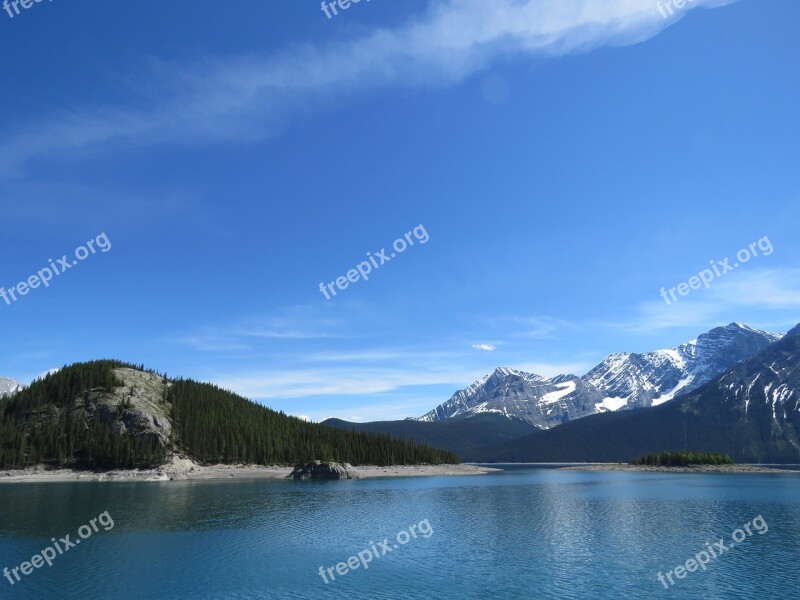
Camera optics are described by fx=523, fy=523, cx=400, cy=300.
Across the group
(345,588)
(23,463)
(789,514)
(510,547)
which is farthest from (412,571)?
(23,463)

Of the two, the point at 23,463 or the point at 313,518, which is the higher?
the point at 23,463

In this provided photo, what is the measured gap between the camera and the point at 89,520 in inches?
3091

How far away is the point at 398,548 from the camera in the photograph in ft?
207

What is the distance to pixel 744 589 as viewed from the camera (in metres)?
45.9

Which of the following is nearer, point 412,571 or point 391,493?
point 412,571

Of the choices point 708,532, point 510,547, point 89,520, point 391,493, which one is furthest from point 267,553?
point 391,493

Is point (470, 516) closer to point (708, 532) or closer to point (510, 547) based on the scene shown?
point (510, 547)

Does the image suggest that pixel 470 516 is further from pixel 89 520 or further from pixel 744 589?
pixel 89 520

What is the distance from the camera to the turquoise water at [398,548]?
150ft

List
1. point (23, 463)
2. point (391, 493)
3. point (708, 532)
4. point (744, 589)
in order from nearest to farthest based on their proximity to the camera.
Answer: point (744, 589) → point (708, 532) → point (391, 493) → point (23, 463)

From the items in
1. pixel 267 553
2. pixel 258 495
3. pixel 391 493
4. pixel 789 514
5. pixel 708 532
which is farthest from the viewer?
pixel 391 493

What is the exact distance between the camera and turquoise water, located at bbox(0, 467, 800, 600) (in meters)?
45.8

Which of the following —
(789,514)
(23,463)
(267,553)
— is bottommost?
(789,514)

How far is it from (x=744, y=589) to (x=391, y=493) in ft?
327
